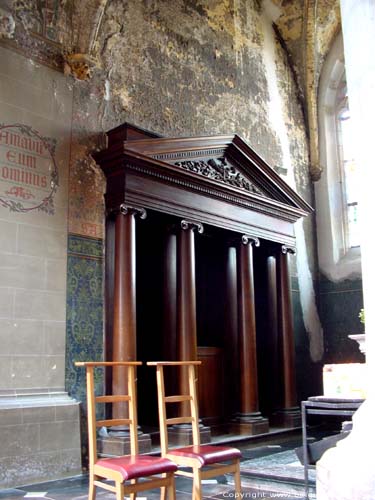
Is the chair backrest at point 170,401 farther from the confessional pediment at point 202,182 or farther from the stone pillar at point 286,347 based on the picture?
the stone pillar at point 286,347

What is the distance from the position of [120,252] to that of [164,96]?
2724 millimetres

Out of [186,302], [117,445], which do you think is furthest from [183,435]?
[186,302]

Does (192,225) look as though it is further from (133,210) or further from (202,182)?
(133,210)

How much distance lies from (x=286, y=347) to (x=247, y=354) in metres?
1.08

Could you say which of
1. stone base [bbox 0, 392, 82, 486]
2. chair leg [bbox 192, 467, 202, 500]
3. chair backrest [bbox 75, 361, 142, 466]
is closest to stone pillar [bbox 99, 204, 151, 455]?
stone base [bbox 0, 392, 82, 486]

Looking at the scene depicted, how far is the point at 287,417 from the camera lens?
905cm

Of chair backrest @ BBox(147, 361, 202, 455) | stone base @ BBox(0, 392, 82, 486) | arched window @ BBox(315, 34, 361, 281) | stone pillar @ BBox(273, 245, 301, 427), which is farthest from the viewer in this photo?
arched window @ BBox(315, 34, 361, 281)

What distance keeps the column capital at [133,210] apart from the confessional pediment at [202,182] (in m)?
0.07

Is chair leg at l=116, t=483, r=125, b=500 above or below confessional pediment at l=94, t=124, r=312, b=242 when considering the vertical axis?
below

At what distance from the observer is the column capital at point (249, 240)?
8812 mm

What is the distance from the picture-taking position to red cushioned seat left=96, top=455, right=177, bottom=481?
11.5 ft

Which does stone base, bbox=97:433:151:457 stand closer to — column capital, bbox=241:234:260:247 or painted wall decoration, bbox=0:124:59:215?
painted wall decoration, bbox=0:124:59:215

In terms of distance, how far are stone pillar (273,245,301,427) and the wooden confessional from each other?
0.05 ft

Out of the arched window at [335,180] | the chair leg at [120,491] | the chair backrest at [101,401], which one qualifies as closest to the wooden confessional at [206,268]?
the arched window at [335,180]
